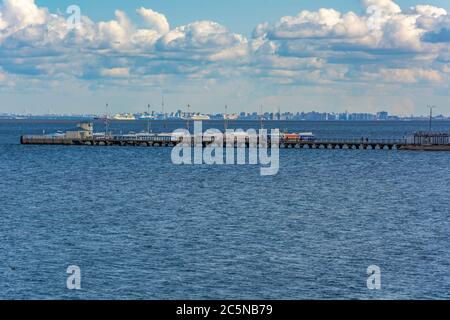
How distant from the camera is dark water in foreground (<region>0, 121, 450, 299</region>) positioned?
167ft

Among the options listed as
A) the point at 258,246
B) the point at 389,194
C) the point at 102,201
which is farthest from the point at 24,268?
the point at 389,194

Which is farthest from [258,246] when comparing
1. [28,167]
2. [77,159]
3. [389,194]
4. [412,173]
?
[77,159]

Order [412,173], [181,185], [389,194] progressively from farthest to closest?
1. [412,173]
2. [181,185]
3. [389,194]

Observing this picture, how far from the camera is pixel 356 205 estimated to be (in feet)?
309

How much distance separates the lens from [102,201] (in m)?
97.3

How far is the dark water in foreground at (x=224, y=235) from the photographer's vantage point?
1998 inches

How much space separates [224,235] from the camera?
2714 inches

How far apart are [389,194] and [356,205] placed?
49.2 feet

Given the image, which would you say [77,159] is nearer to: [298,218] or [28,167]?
[28,167]

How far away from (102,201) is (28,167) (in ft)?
201

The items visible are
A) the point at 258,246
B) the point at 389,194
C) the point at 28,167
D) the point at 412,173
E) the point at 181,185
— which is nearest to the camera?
the point at 258,246
